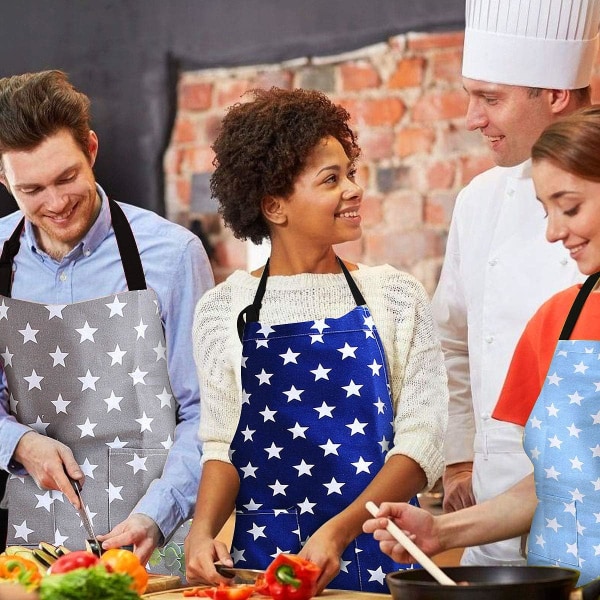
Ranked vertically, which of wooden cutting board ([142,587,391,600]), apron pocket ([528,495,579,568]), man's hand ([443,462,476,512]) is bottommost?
man's hand ([443,462,476,512])

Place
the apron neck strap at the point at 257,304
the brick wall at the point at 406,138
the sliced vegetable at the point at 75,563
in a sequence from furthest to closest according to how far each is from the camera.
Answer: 1. the brick wall at the point at 406,138
2. the apron neck strap at the point at 257,304
3. the sliced vegetable at the point at 75,563

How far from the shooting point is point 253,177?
2164 mm

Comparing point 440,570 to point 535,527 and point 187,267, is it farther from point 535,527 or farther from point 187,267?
point 187,267

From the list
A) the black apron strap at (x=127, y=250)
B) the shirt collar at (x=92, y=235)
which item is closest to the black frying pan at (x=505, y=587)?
the black apron strap at (x=127, y=250)

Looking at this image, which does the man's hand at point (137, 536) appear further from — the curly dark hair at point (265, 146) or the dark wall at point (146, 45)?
the dark wall at point (146, 45)

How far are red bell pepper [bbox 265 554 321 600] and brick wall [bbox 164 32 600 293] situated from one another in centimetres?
175

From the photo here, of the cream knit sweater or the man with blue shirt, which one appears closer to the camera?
the cream knit sweater

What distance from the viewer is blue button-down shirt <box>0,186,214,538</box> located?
7.33ft

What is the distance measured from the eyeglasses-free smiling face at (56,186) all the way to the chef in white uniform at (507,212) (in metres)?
0.82

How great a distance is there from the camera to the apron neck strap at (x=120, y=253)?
237cm

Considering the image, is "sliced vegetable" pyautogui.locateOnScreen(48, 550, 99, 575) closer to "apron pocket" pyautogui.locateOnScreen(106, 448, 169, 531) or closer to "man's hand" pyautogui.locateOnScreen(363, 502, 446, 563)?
"man's hand" pyautogui.locateOnScreen(363, 502, 446, 563)

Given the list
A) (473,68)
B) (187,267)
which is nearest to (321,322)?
(187,267)

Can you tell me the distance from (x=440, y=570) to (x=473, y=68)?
125 centimetres

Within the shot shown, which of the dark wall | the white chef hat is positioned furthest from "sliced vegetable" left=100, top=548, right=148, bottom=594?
the dark wall
